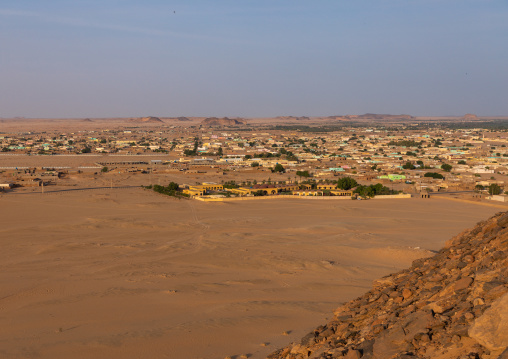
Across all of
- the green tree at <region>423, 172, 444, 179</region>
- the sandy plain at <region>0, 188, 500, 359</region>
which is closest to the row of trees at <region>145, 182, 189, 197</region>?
the sandy plain at <region>0, 188, 500, 359</region>

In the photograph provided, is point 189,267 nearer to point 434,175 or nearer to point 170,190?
point 170,190

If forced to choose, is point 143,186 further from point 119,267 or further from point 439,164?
point 439,164

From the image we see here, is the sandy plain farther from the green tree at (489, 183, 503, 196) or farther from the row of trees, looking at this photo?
the green tree at (489, 183, 503, 196)

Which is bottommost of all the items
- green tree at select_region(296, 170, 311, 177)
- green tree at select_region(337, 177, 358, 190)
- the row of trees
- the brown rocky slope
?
the row of trees

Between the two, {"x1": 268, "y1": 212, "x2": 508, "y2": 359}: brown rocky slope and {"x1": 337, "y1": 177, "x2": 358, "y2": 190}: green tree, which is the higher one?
{"x1": 268, "y1": 212, "x2": 508, "y2": 359}: brown rocky slope

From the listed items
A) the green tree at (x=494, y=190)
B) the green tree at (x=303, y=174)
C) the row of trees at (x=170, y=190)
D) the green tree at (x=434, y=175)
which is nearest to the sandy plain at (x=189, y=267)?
the row of trees at (x=170, y=190)

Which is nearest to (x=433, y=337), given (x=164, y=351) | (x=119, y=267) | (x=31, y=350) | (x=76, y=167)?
(x=164, y=351)
